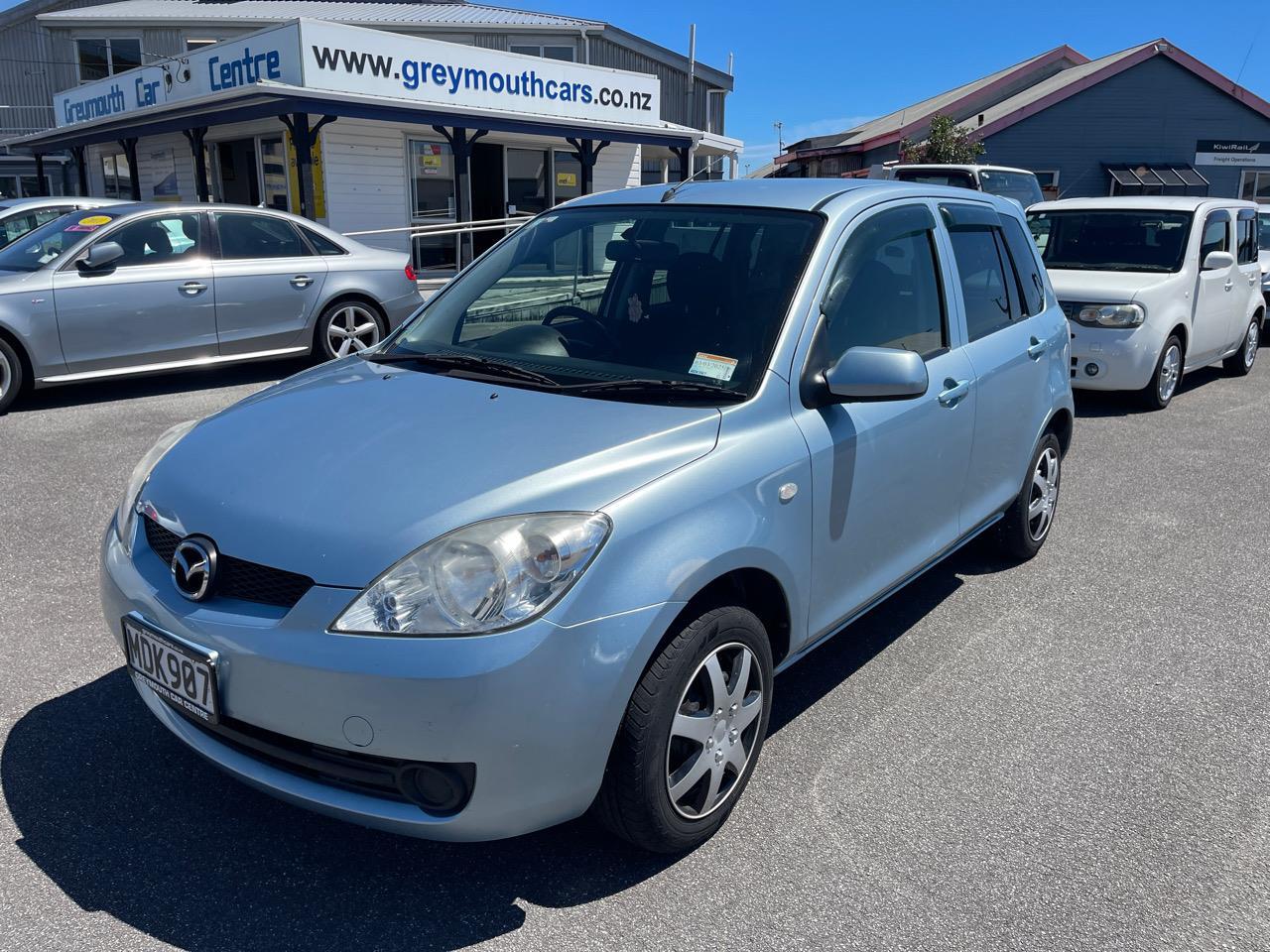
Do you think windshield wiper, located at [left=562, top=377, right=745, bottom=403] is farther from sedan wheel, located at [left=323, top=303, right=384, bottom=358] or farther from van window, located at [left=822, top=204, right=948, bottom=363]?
sedan wheel, located at [left=323, top=303, right=384, bottom=358]

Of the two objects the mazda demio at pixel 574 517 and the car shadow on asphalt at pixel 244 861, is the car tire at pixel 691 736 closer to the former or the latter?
the mazda demio at pixel 574 517

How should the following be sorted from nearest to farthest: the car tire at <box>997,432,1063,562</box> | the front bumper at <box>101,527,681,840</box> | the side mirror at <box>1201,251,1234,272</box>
Answer: 1. the front bumper at <box>101,527,681,840</box>
2. the car tire at <box>997,432,1063,562</box>
3. the side mirror at <box>1201,251,1234,272</box>

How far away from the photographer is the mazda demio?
2.34 meters

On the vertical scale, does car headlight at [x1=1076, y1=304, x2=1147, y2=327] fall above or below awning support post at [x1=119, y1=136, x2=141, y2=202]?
below

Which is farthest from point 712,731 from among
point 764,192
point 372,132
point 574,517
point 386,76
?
point 372,132

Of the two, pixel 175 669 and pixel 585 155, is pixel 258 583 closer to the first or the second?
pixel 175 669

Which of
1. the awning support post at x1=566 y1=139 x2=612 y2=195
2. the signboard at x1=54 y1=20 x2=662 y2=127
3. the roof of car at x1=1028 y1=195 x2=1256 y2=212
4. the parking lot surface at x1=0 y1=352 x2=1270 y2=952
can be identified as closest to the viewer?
the parking lot surface at x1=0 y1=352 x2=1270 y2=952

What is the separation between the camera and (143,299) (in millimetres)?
8211

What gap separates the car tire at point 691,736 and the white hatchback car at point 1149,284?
22.8ft

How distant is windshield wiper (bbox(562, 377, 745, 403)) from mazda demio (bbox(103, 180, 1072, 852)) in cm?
2

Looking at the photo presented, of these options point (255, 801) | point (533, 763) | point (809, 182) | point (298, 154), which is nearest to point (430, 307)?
point (809, 182)

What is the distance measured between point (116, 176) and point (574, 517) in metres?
23.2

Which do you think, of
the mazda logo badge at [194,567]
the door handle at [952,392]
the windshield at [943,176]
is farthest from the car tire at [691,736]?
the windshield at [943,176]

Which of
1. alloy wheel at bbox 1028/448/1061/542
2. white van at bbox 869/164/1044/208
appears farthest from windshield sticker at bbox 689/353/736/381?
white van at bbox 869/164/1044/208
